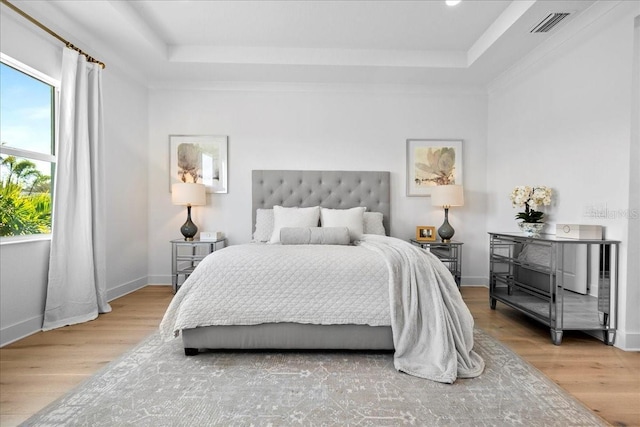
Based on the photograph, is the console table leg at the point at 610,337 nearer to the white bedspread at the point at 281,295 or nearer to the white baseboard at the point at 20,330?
the white bedspread at the point at 281,295

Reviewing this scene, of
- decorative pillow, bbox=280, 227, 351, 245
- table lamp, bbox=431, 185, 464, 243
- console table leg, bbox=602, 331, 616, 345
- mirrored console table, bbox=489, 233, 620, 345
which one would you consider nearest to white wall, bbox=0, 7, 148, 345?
decorative pillow, bbox=280, 227, 351, 245

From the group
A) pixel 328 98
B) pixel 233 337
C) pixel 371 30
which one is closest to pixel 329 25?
pixel 371 30

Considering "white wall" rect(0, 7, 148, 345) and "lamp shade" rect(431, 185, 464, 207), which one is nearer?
"white wall" rect(0, 7, 148, 345)

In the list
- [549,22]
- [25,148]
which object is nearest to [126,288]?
[25,148]

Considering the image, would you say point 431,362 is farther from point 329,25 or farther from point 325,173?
point 329,25

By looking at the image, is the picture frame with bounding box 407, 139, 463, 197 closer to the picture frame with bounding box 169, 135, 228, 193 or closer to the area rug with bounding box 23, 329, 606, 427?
the picture frame with bounding box 169, 135, 228, 193

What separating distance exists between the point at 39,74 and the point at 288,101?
2.63 meters

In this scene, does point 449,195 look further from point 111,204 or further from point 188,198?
point 111,204

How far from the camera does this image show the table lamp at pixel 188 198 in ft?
13.9

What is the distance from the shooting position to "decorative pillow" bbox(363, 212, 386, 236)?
4.21 m

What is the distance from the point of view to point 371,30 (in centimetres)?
358

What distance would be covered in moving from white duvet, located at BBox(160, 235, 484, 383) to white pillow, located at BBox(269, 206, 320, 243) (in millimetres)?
1479

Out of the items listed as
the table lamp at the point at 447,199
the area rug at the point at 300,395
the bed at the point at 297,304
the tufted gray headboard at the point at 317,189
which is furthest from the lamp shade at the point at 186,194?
the table lamp at the point at 447,199

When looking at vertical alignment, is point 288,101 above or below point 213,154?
above
